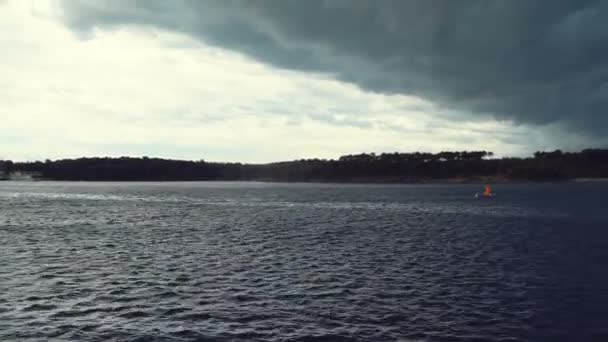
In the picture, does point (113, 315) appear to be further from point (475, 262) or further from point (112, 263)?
point (475, 262)

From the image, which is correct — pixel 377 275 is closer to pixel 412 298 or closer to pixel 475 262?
pixel 412 298

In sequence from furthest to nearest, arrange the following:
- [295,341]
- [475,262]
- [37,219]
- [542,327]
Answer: [37,219]
[475,262]
[542,327]
[295,341]

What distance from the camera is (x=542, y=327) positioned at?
25.4 meters

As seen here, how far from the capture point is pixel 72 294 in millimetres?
31188

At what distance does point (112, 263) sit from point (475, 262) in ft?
113

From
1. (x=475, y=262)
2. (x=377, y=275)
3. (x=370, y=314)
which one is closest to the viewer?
(x=370, y=314)

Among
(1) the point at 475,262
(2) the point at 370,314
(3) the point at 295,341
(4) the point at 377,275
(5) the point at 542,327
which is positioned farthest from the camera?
(1) the point at 475,262

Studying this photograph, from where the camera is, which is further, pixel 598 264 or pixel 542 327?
pixel 598 264

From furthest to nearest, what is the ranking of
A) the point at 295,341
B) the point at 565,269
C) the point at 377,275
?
the point at 565,269 → the point at 377,275 → the point at 295,341

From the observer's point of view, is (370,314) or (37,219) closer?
(370,314)

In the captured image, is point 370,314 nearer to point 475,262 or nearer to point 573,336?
point 573,336

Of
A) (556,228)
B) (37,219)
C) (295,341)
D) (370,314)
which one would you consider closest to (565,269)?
Result: (370,314)

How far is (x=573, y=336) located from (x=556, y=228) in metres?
56.2

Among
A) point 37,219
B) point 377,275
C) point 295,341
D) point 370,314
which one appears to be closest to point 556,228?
point 377,275
